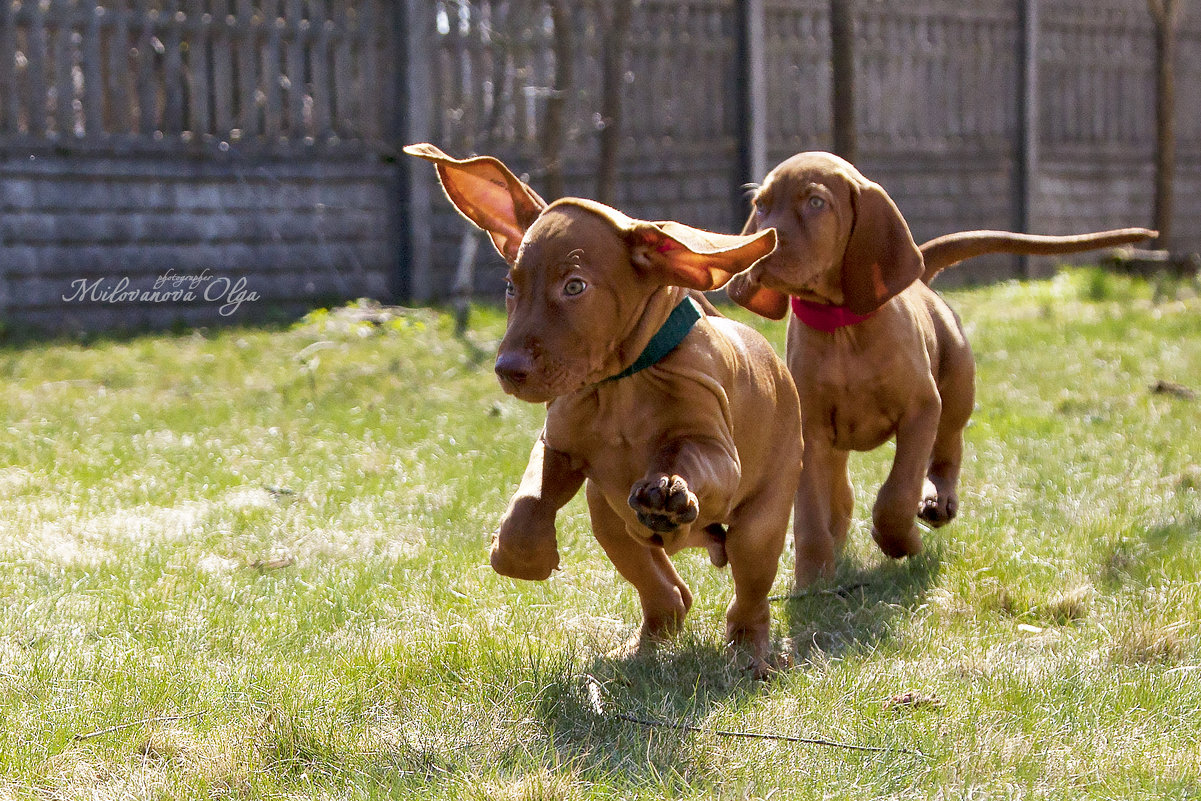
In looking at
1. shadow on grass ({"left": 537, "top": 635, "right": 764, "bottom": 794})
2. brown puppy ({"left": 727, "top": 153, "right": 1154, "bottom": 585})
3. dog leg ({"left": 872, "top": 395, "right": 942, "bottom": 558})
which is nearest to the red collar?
brown puppy ({"left": 727, "top": 153, "right": 1154, "bottom": 585})

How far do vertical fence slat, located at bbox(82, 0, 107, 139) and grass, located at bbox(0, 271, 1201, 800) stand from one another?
9.95 feet

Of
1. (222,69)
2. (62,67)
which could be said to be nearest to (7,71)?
(62,67)

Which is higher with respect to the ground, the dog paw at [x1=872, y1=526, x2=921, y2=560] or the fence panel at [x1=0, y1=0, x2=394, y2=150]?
the fence panel at [x1=0, y1=0, x2=394, y2=150]

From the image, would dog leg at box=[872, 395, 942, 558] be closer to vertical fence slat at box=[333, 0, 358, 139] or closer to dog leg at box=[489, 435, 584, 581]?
dog leg at box=[489, 435, 584, 581]

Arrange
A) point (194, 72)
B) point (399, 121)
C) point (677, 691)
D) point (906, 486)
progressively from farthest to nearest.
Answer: point (399, 121) → point (194, 72) → point (906, 486) → point (677, 691)

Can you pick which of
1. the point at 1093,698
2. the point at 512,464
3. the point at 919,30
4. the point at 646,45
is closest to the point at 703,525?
the point at 1093,698

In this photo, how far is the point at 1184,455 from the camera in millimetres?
5500

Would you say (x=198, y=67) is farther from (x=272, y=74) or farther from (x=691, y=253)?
(x=691, y=253)

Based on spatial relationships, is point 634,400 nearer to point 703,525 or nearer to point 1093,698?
point 703,525

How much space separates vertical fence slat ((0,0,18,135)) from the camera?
28.5ft

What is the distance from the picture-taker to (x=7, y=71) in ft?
28.7

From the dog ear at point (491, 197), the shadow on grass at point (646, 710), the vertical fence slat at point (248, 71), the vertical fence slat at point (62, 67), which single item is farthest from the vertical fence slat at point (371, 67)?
the shadow on grass at point (646, 710)

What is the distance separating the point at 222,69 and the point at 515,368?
7623 millimetres

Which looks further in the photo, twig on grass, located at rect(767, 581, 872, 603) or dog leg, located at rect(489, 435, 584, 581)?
twig on grass, located at rect(767, 581, 872, 603)
